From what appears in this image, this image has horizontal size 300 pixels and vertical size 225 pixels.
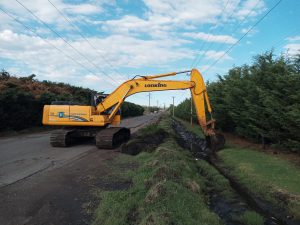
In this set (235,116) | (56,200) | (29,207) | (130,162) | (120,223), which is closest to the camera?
(120,223)

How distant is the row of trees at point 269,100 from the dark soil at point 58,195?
6149mm

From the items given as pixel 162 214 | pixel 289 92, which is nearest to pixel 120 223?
pixel 162 214

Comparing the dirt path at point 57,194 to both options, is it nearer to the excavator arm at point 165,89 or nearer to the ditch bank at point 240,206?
the ditch bank at point 240,206

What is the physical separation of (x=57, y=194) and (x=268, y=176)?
615 centimetres

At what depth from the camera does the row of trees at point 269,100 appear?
12.9 meters

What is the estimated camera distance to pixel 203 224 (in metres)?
5.89

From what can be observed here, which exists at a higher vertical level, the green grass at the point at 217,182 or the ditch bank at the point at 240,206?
the green grass at the point at 217,182

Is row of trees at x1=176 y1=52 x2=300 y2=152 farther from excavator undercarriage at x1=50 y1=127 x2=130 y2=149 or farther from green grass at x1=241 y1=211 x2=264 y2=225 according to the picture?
excavator undercarriage at x1=50 y1=127 x2=130 y2=149

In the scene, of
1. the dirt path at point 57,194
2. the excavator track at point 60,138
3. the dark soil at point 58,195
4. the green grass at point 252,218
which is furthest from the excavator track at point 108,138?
the green grass at point 252,218

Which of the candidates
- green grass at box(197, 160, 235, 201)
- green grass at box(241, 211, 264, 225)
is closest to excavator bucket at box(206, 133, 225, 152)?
green grass at box(197, 160, 235, 201)

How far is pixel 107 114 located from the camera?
17.8 metres

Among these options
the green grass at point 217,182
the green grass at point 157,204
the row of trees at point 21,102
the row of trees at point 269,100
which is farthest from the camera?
the row of trees at point 21,102

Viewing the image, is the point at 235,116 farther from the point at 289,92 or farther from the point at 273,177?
the point at 273,177

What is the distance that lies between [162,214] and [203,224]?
0.71 metres
